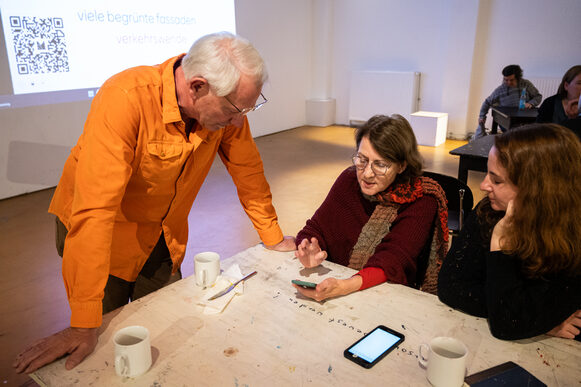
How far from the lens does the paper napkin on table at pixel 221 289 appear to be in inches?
50.2

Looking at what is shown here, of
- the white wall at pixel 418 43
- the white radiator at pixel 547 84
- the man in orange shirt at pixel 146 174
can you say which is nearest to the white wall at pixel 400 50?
the white wall at pixel 418 43

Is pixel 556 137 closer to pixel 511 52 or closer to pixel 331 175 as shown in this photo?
pixel 331 175

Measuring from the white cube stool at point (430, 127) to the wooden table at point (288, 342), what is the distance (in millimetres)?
5561

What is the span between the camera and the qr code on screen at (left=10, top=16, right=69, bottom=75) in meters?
4.07

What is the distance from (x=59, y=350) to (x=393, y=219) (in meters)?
1.16

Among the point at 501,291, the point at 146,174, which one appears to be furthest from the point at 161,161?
the point at 501,291

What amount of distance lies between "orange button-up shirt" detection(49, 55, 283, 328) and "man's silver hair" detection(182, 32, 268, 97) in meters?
0.14

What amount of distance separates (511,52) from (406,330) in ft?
21.7

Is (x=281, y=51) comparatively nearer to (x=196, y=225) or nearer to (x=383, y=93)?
(x=383, y=93)

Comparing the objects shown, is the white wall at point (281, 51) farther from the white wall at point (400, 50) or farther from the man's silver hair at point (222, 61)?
the man's silver hair at point (222, 61)

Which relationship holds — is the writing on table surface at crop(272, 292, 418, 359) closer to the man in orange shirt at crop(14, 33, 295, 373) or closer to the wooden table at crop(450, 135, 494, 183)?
the man in orange shirt at crop(14, 33, 295, 373)

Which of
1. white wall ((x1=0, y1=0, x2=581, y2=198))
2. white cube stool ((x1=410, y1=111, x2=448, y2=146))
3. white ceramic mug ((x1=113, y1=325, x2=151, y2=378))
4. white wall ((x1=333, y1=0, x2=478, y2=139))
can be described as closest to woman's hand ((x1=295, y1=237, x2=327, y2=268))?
white ceramic mug ((x1=113, y1=325, x2=151, y2=378))

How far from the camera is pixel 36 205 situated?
426cm

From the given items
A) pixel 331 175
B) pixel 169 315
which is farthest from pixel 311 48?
pixel 169 315
